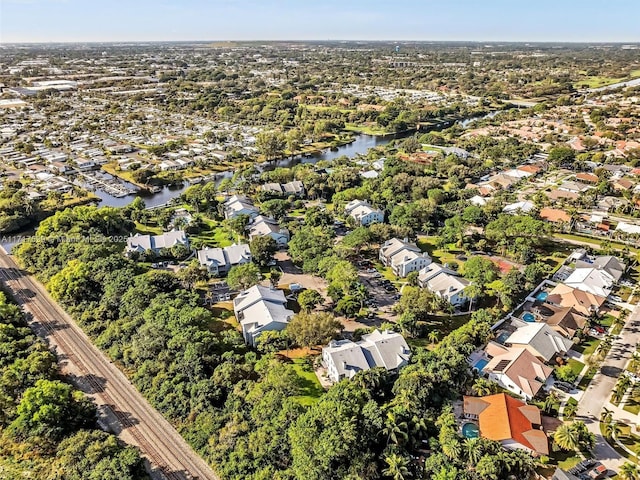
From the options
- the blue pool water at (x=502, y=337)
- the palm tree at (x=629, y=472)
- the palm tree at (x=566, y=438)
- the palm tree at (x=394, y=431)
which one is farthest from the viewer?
the blue pool water at (x=502, y=337)

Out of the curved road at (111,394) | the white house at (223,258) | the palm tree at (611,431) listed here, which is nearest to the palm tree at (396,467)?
the curved road at (111,394)

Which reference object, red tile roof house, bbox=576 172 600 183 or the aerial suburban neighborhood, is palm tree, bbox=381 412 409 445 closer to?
the aerial suburban neighborhood

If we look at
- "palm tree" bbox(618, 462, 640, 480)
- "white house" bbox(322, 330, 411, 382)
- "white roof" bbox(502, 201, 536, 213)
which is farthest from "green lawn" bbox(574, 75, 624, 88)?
"palm tree" bbox(618, 462, 640, 480)

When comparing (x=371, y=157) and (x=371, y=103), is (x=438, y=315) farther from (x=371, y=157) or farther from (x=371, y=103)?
(x=371, y=103)

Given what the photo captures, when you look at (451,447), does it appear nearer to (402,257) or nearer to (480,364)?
(480,364)

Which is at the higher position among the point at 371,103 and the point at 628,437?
the point at 371,103

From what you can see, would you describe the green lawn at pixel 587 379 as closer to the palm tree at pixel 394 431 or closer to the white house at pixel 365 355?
the white house at pixel 365 355

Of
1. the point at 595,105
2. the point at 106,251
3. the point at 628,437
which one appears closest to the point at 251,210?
the point at 106,251
